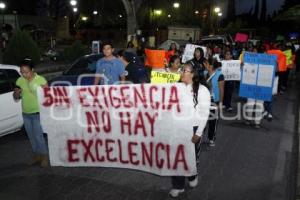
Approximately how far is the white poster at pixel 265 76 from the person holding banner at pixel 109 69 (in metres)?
3.71

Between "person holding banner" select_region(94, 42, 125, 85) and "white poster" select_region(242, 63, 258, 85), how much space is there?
12.0 feet

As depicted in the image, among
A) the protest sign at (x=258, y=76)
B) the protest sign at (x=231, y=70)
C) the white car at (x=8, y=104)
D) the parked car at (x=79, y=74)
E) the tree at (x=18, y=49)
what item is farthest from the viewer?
the tree at (x=18, y=49)

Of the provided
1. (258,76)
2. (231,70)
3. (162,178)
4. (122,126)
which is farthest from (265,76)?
(122,126)

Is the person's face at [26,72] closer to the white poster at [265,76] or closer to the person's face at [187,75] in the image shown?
the person's face at [187,75]

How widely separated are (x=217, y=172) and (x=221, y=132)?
263 centimetres

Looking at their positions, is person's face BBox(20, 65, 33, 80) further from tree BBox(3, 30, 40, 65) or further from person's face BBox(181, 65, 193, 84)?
tree BBox(3, 30, 40, 65)

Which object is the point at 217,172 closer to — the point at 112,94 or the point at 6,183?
the point at 112,94

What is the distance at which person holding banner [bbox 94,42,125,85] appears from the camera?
24.3ft

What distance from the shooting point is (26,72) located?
602cm

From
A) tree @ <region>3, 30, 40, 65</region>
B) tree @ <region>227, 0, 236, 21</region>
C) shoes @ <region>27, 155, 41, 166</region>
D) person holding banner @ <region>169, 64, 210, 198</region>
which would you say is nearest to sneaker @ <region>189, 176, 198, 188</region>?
person holding banner @ <region>169, 64, 210, 198</region>

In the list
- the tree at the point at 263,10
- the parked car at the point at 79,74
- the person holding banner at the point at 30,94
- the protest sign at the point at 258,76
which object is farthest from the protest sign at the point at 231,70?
the tree at the point at 263,10

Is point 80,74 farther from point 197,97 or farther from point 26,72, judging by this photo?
point 197,97

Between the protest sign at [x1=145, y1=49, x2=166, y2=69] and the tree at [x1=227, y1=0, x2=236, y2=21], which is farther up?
the tree at [x1=227, y1=0, x2=236, y2=21]

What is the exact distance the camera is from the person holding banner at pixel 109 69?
740 centimetres
